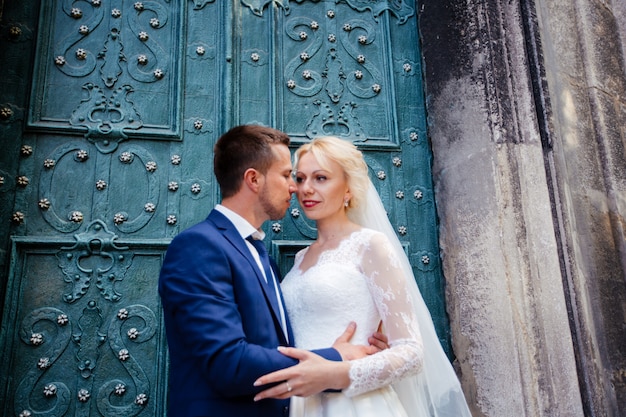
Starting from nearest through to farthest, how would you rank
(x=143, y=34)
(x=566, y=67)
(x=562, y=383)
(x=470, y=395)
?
(x=562, y=383) → (x=470, y=395) → (x=143, y=34) → (x=566, y=67)

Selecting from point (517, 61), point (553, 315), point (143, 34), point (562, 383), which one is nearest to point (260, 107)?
point (143, 34)

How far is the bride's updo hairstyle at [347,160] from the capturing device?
2.34 meters

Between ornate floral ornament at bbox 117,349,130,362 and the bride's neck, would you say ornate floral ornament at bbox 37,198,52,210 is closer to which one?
ornate floral ornament at bbox 117,349,130,362

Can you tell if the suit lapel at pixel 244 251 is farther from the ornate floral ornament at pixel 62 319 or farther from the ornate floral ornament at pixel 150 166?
the ornate floral ornament at pixel 62 319

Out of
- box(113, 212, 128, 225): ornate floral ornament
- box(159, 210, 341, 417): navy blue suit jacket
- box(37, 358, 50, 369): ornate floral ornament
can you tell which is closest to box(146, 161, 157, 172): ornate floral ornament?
box(113, 212, 128, 225): ornate floral ornament

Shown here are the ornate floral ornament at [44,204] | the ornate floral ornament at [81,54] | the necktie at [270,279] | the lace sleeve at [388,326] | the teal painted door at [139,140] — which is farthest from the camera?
the ornate floral ornament at [81,54]

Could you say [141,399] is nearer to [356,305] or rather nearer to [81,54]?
[356,305]

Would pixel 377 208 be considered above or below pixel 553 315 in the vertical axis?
above

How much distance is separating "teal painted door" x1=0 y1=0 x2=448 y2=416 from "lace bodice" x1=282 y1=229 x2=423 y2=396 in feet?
1.77

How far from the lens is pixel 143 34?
2.81 meters

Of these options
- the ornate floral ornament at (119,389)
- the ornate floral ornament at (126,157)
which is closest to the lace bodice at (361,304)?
the ornate floral ornament at (119,389)

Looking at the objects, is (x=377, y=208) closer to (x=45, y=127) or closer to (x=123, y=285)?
(x=123, y=285)

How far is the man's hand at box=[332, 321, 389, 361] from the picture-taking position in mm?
1872

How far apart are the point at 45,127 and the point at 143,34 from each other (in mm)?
721
